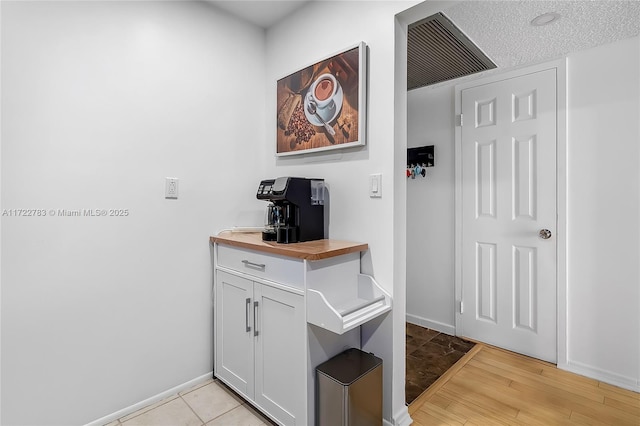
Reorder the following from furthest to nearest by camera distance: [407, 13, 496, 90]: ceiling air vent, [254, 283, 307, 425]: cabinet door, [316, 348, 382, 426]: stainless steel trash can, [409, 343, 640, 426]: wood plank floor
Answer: [407, 13, 496, 90]: ceiling air vent < [409, 343, 640, 426]: wood plank floor < [254, 283, 307, 425]: cabinet door < [316, 348, 382, 426]: stainless steel trash can

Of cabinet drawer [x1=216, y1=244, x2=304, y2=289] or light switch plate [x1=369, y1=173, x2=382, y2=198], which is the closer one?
cabinet drawer [x1=216, y1=244, x2=304, y2=289]

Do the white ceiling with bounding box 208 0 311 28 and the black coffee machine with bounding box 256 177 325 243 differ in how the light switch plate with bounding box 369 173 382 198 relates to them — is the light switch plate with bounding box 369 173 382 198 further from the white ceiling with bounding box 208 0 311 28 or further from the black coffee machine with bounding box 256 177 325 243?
the white ceiling with bounding box 208 0 311 28

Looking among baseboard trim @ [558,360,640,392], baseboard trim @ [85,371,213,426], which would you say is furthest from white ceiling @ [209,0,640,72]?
baseboard trim @ [85,371,213,426]

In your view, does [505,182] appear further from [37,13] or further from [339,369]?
[37,13]

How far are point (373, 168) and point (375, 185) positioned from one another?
94mm

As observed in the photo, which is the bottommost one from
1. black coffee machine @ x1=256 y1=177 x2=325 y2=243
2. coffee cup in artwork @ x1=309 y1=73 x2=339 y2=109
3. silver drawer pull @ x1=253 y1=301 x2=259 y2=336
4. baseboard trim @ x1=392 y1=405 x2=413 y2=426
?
baseboard trim @ x1=392 y1=405 x2=413 y2=426

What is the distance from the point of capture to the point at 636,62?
1982mm

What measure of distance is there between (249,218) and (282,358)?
1.02 m

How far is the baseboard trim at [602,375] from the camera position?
79.1 inches

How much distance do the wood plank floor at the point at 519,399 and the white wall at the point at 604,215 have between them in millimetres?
178

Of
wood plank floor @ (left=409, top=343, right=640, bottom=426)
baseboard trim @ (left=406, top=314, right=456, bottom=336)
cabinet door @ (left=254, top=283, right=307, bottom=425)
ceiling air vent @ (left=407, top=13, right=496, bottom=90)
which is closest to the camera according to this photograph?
cabinet door @ (left=254, top=283, right=307, bottom=425)

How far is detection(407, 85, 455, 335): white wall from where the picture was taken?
2809 mm

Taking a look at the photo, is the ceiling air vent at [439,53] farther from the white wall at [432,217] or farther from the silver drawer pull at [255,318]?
the silver drawer pull at [255,318]

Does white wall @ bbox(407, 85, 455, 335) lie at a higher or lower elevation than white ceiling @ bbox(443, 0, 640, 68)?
lower
